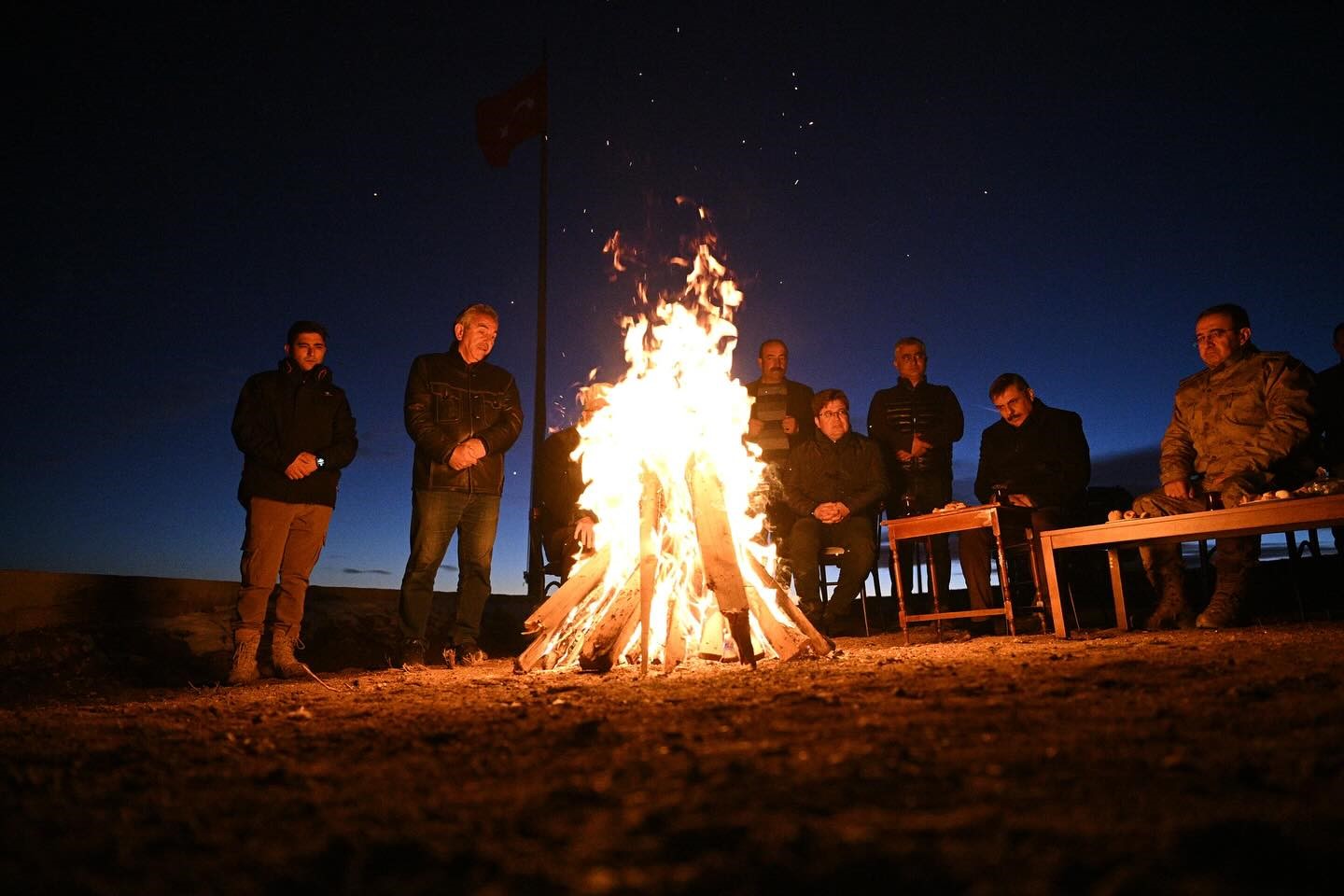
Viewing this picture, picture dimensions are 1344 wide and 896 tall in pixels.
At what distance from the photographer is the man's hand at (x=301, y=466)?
5305mm

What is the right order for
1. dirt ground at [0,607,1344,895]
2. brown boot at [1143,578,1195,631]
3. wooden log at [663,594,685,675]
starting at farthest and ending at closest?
brown boot at [1143,578,1195,631], wooden log at [663,594,685,675], dirt ground at [0,607,1344,895]

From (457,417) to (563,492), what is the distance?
4.18 ft

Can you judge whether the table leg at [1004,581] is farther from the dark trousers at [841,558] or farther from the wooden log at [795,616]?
the wooden log at [795,616]

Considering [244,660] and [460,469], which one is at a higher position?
[460,469]

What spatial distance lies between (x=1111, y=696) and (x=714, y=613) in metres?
2.87

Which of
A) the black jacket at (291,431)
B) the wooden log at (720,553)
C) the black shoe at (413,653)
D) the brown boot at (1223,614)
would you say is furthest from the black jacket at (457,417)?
the brown boot at (1223,614)

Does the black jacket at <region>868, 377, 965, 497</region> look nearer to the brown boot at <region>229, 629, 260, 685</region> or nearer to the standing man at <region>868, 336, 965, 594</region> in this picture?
the standing man at <region>868, 336, 965, 594</region>

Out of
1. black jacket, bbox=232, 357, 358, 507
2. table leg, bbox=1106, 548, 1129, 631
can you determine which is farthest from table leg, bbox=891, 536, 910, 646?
black jacket, bbox=232, 357, 358, 507

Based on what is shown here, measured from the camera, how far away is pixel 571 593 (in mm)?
5188

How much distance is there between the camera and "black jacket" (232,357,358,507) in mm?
5348

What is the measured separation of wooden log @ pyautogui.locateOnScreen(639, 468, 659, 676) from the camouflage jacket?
12.6 ft

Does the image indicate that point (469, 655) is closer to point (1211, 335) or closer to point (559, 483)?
point (559, 483)

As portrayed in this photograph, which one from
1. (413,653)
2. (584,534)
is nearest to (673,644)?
(584,534)

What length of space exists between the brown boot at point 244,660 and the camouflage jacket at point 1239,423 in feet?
21.6
